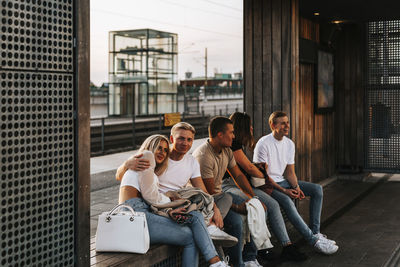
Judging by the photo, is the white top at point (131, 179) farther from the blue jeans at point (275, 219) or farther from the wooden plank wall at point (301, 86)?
the wooden plank wall at point (301, 86)

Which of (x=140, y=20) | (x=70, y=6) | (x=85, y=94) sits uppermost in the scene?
(x=140, y=20)

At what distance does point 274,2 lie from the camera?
6.62 metres

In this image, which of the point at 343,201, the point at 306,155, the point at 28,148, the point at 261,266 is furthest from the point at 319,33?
the point at 28,148

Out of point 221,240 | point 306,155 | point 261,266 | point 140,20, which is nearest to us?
point 221,240

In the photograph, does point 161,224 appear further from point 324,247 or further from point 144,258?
point 324,247

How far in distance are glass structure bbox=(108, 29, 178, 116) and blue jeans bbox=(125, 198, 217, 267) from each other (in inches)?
800

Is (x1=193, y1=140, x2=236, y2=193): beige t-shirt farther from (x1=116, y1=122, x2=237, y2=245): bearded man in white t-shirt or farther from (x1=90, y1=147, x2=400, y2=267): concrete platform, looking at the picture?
(x1=90, y1=147, x2=400, y2=267): concrete platform

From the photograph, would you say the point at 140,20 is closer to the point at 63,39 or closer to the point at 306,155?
the point at 306,155

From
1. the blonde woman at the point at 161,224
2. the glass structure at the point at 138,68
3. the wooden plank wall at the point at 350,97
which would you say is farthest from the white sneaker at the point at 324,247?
the glass structure at the point at 138,68

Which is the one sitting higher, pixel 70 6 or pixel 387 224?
pixel 70 6

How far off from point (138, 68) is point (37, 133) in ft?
71.2

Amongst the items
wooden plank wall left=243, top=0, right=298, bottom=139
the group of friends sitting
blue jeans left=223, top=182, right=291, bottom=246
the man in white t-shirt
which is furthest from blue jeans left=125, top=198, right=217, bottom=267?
wooden plank wall left=243, top=0, right=298, bottom=139

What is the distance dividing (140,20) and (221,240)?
70.4 ft

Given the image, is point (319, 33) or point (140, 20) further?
point (140, 20)
